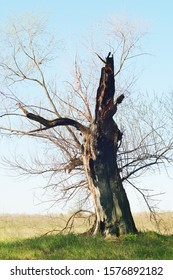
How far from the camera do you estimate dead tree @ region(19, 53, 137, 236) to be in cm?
1218

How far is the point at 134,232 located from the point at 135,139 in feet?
8.65

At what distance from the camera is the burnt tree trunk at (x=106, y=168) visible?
1217 centimetres

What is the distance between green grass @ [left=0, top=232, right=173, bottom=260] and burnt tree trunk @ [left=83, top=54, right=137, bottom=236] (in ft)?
1.38

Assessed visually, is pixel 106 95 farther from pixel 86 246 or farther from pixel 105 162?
pixel 86 246

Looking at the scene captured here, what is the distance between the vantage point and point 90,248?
435 inches

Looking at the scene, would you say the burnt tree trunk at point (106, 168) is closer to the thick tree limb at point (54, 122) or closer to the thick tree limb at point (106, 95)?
the thick tree limb at point (106, 95)

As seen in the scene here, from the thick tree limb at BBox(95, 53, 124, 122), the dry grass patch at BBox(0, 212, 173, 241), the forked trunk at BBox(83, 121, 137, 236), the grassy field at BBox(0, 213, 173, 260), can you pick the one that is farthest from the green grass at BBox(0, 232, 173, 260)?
the thick tree limb at BBox(95, 53, 124, 122)

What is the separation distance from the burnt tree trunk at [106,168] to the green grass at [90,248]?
0.42 meters

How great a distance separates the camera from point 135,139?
13.8 m

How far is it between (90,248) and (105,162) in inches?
89.3

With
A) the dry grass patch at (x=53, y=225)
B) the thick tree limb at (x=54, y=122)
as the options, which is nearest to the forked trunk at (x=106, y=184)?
the thick tree limb at (x=54, y=122)
